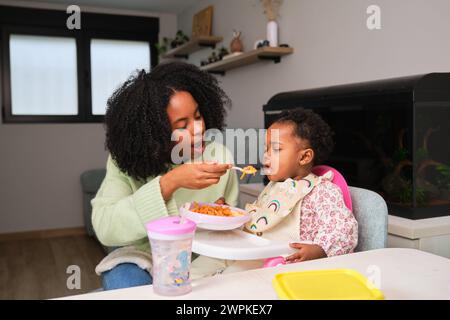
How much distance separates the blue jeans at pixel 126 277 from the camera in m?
1.14

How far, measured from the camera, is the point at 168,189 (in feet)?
3.87

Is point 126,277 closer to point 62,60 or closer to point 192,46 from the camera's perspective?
point 192,46

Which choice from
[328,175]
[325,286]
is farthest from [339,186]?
[325,286]

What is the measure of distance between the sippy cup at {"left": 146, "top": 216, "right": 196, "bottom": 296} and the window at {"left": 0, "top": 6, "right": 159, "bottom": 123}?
14.1ft

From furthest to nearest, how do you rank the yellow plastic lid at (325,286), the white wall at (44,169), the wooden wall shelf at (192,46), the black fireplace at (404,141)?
the white wall at (44,169) → the wooden wall shelf at (192,46) → the black fireplace at (404,141) → the yellow plastic lid at (325,286)

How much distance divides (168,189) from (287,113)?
53 cm

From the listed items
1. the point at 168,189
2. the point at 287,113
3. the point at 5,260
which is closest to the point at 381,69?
the point at 287,113

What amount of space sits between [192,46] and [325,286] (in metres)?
3.81

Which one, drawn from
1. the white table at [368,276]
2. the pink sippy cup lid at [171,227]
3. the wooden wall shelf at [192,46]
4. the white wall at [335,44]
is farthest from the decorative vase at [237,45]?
the pink sippy cup lid at [171,227]

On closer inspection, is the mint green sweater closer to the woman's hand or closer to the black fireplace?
the woman's hand

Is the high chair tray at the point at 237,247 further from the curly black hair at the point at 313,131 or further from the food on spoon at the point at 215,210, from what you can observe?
the curly black hair at the point at 313,131

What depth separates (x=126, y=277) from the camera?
1152mm

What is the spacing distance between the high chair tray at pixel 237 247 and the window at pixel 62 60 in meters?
4.06

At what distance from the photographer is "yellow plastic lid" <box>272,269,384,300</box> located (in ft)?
2.38
